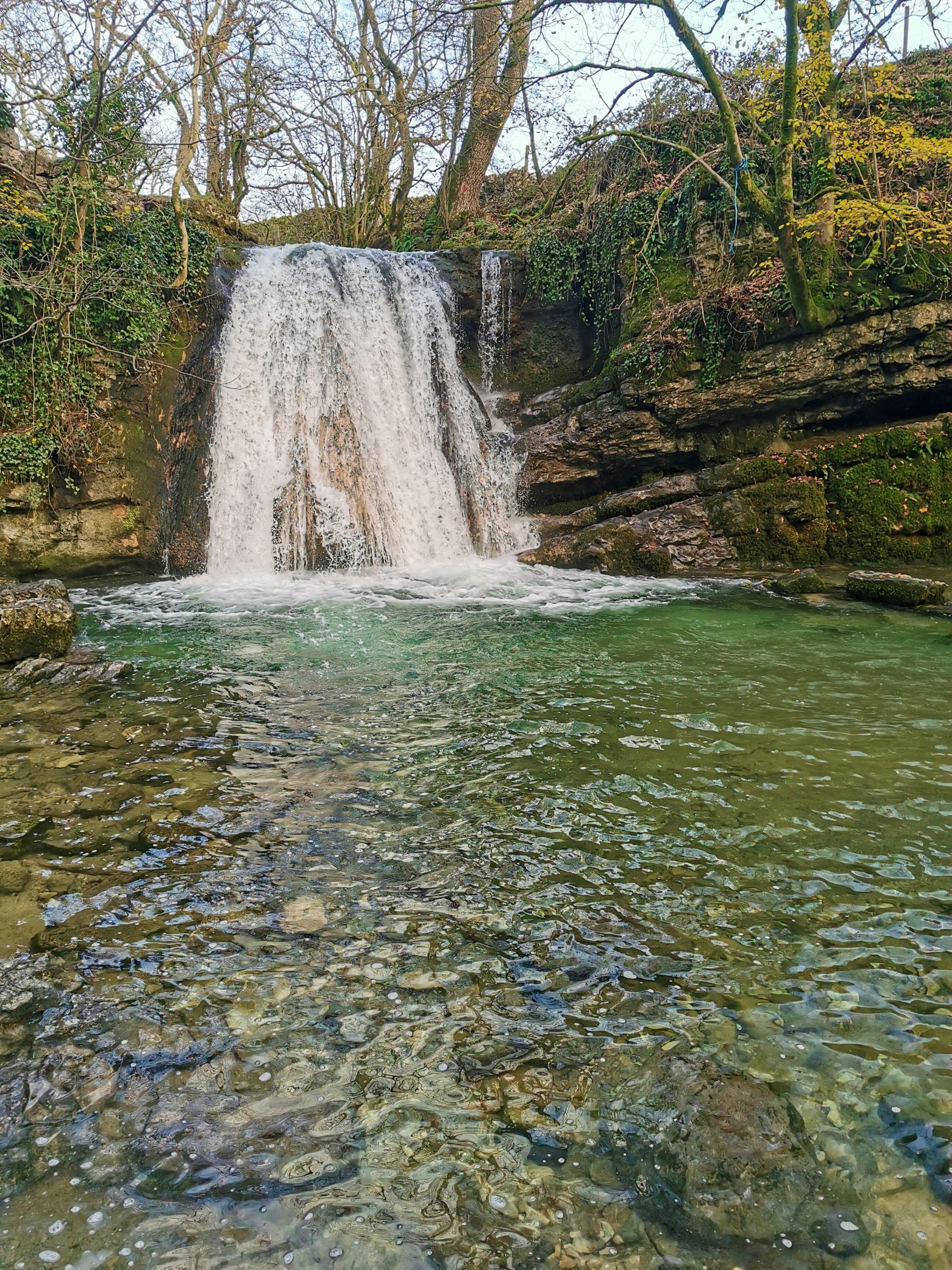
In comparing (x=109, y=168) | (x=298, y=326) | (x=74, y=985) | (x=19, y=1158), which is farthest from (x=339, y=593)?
(x=19, y=1158)

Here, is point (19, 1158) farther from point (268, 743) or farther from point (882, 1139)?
point (268, 743)

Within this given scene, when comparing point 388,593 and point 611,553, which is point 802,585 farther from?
point 388,593

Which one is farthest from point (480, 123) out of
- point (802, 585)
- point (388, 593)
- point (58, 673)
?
point (58, 673)

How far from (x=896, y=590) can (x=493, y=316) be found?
31.6 ft

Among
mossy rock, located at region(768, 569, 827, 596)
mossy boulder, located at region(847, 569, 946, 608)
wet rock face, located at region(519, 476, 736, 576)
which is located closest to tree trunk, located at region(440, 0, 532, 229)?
wet rock face, located at region(519, 476, 736, 576)

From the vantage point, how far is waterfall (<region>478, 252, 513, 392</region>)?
14125mm

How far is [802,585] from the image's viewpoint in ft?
28.8

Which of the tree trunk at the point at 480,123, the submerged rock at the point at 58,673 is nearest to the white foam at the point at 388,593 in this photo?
the submerged rock at the point at 58,673

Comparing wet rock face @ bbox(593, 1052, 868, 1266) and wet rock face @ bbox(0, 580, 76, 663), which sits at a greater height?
wet rock face @ bbox(0, 580, 76, 663)

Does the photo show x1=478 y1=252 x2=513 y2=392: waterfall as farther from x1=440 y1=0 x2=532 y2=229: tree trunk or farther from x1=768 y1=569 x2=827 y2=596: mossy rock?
x1=768 y1=569 x2=827 y2=596: mossy rock

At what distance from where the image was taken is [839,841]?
10.8 ft

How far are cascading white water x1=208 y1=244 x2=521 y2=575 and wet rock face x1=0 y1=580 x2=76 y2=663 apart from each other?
14.9 ft

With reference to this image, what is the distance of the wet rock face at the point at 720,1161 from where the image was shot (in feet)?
5.50

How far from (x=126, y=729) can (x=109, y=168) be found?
9.11 meters
